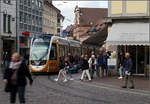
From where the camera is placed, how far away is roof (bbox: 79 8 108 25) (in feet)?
355

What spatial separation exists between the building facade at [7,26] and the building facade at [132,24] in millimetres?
23012

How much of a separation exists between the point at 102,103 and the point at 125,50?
12952 mm

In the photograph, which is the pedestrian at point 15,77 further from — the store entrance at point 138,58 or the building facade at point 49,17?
the building facade at point 49,17

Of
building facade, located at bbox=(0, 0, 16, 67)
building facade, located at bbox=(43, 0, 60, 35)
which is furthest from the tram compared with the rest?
building facade, located at bbox=(43, 0, 60, 35)

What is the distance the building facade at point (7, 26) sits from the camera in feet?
146

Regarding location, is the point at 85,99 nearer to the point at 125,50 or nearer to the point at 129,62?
the point at 129,62

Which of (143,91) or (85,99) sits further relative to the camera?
(143,91)

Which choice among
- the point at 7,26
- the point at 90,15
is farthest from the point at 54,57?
the point at 90,15

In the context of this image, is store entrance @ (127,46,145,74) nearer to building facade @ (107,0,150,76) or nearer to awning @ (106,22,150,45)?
building facade @ (107,0,150,76)

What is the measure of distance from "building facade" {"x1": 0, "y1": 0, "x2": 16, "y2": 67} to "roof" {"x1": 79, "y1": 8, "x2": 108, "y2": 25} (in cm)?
6101

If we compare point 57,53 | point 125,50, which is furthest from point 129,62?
point 57,53

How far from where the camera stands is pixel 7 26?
151ft

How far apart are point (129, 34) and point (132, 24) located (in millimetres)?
1587

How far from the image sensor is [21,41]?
168 ft
